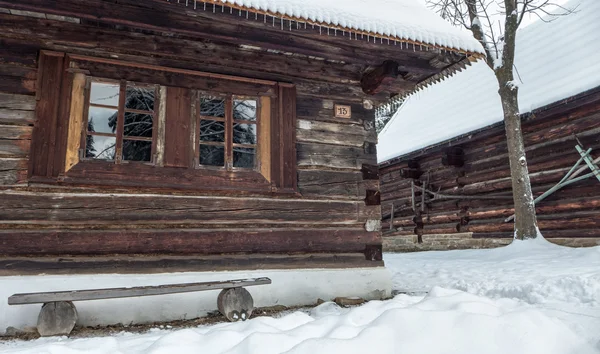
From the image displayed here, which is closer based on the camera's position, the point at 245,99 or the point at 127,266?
the point at 127,266

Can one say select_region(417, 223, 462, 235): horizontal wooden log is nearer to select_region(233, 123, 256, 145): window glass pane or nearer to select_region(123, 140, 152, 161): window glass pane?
select_region(233, 123, 256, 145): window glass pane

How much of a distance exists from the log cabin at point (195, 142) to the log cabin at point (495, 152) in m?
3.60

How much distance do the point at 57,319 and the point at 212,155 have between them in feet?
7.20

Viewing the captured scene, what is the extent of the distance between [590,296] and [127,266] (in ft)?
14.8

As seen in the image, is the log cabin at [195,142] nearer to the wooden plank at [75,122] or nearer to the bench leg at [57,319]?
the wooden plank at [75,122]

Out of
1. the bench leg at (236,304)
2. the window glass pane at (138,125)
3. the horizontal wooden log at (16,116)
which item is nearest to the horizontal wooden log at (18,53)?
the horizontal wooden log at (16,116)

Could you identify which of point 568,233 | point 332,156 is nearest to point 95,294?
point 332,156

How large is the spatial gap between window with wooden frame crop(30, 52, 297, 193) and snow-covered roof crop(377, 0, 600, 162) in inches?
218

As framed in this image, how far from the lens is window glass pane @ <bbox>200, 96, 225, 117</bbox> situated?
4.87 metres

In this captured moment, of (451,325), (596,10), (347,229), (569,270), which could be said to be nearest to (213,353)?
(451,325)

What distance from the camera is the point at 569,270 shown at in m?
5.14

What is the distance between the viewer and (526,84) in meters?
9.41

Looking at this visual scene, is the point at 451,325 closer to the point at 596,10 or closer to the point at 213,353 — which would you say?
the point at 213,353

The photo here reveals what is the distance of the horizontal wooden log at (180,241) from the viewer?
4.02 metres
